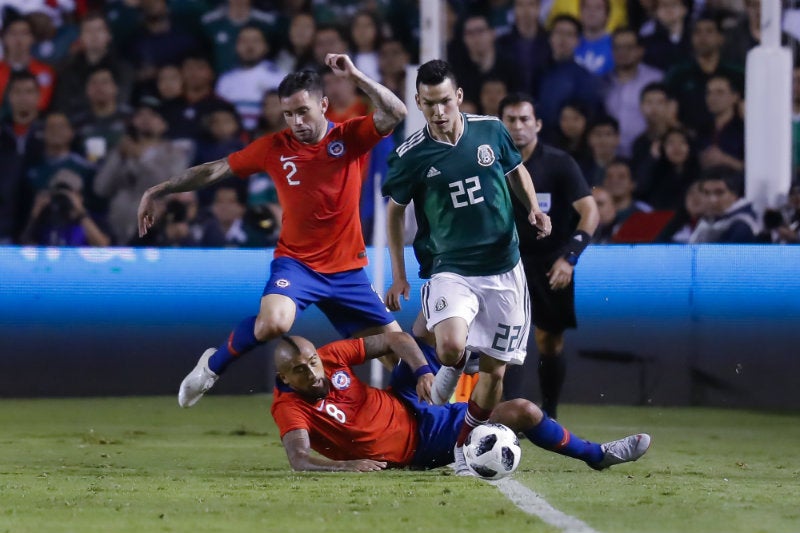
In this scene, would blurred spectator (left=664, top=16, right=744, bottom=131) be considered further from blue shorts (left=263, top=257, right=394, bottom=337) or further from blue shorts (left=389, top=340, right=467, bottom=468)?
blue shorts (left=389, top=340, right=467, bottom=468)

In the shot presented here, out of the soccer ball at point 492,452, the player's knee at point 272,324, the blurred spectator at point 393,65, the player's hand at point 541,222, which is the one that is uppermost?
the blurred spectator at point 393,65

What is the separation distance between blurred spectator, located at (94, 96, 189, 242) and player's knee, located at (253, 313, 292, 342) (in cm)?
444

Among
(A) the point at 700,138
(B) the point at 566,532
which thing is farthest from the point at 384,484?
(A) the point at 700,138

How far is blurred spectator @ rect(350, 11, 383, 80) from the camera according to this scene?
44.1 feet

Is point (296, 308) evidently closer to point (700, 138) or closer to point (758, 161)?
point (758, 161)

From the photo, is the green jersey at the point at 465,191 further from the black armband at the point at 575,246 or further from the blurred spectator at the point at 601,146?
the blurred spectator at the point at 601,146

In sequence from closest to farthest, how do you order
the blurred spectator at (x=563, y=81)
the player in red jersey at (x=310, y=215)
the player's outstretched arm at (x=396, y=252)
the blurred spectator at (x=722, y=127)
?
the player's outstretched arm at (x=396, y=252), the player in red jersey at (x=310, y=215), the blurred spectator at (x=722, y=127), the blurred spectator at (x=563, y=81)

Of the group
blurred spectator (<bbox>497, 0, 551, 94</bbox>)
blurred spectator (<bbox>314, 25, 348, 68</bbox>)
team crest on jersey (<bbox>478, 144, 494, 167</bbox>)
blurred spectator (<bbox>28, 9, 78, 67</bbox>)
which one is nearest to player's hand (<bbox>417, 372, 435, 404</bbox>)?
team crest on jersey (<bbox>478, 144, 494, 167</bbox>)

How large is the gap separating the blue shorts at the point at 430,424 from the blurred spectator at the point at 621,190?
15.6 feet

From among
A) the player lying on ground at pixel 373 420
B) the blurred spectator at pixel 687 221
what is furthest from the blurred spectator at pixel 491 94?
the player lying on ground at pixel 373 420

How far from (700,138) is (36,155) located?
5.79 metres

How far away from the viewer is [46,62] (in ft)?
45.6

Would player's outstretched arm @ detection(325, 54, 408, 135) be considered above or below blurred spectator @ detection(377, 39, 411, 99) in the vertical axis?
below

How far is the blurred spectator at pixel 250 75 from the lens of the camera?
532 inches
